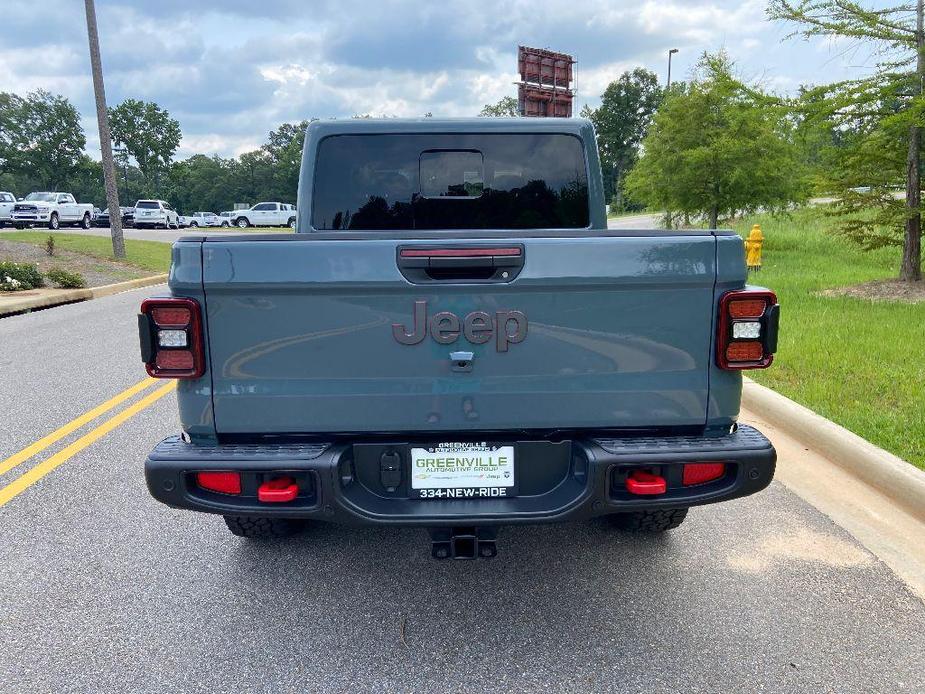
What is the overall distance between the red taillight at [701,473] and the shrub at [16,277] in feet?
50.7

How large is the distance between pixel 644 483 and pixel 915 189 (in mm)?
10578

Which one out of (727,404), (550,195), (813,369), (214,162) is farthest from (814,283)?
(214,162)

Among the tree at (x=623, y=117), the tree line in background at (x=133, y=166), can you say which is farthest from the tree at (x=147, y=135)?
the tree at (x=623, y=117)

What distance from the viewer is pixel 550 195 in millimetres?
4070

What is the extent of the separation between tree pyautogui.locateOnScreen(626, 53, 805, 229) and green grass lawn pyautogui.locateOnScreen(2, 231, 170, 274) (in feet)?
46.0

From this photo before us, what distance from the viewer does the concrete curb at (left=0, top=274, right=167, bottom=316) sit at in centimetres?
1265

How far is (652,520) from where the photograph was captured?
3.56 meters

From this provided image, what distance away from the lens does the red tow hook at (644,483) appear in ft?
8.64

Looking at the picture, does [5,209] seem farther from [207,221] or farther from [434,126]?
[434,126]

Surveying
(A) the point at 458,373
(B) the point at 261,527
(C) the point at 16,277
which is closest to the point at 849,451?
(A) the point at 458,373

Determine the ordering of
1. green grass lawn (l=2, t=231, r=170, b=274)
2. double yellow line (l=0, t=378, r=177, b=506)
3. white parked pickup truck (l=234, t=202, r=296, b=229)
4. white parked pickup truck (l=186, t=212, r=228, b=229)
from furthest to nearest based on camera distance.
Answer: white parked pickup truck (l=186, t=212, r=228, b=229) < white parked pickup truck (l=234, t=202, r=296, b=229) < green grass lawn (l=2, t=231, r=170, b=274) < double yellow line (l=0, t=378, r=177, b=506)

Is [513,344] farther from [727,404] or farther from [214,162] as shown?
[214,162]

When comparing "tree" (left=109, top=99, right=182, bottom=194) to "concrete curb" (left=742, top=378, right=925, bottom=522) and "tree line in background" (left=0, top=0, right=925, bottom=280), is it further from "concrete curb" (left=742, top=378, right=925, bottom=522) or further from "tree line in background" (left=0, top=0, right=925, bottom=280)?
"concrete curb" (left=742, top=378, right=925, bottom=522)

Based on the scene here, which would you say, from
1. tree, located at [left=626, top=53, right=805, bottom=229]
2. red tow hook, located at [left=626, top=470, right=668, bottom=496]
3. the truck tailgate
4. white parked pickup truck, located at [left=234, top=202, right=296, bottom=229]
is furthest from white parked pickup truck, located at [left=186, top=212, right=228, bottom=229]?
red tow hook, located at [left=626, top=470, right=668, bottom=496]
